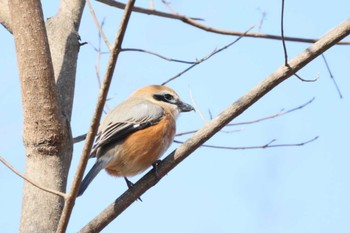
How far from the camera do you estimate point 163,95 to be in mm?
4645

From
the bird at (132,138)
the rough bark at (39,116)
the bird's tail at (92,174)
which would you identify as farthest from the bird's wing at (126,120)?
the rough bark at (39,116)

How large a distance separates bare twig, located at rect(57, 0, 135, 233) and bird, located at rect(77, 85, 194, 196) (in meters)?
1.21

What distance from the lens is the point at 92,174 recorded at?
11.7 feet

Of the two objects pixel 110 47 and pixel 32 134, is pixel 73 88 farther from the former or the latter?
pixel 110 47

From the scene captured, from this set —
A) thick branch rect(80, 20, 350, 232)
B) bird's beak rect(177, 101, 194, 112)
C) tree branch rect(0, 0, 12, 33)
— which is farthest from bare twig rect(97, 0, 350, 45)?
bird's beak rect(177, 101, 194, 112)

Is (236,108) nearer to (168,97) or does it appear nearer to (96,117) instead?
(96,117)

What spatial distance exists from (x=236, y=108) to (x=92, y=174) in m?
1.17

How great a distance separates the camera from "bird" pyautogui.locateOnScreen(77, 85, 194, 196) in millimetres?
3883

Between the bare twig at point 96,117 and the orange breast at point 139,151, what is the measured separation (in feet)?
4.90

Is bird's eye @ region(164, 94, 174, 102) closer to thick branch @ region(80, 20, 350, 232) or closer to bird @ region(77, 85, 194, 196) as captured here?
bird @ region(77, 85, 194, 196)

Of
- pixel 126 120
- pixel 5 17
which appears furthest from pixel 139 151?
pixel 5 17

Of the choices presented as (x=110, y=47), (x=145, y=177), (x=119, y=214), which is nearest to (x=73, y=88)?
(x=145, y=177)

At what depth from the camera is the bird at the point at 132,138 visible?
12.7ft

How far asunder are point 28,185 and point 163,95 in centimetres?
183
